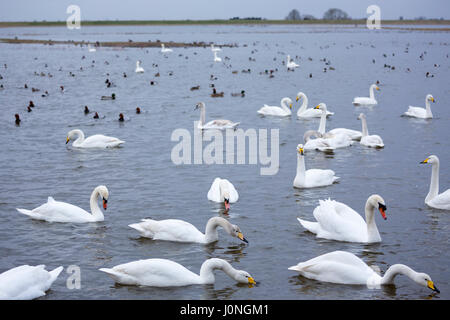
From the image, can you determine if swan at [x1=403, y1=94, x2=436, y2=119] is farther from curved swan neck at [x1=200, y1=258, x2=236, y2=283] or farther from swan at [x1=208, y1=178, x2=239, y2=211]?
curved swan neck at [x1=200, y1=258, x2=236, y2=283]

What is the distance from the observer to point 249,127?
21438 mm

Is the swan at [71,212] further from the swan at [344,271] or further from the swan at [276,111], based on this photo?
the swan at [276,111]

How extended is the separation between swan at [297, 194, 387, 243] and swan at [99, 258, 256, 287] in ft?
7.32

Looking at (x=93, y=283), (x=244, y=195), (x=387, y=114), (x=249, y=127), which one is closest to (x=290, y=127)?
(x=249, y=127)

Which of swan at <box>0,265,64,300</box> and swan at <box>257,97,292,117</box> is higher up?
swan at <box>257,97,292,117</box>

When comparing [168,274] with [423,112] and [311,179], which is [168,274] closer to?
[311,179]

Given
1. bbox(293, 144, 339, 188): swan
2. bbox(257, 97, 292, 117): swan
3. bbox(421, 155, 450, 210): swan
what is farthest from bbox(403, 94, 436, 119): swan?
bbox(421, 155, 450, 210): swan

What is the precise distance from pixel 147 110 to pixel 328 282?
17.5 meters

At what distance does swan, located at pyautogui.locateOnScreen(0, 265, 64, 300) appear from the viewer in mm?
7983

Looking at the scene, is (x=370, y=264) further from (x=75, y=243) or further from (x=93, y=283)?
(x=75, y=243)

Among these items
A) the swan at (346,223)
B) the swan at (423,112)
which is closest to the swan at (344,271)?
the swan at (346,223)

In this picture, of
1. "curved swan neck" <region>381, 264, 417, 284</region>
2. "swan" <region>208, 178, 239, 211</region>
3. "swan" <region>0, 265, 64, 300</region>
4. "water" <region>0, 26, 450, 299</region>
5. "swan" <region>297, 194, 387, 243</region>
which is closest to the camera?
"swan" <region>0, 265, 64, 300</region>

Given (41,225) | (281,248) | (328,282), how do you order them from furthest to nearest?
(41,225)
(281,248)
(328,282)

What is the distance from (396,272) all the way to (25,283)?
4.83 metres
